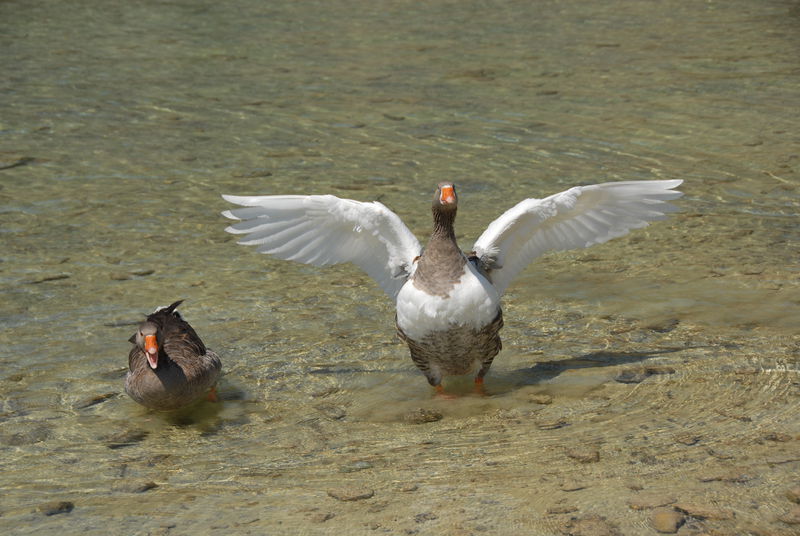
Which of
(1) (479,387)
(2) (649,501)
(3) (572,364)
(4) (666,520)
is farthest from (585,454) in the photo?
(3) (572,364)

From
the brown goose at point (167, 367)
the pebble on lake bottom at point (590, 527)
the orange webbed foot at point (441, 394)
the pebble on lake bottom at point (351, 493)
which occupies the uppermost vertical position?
the brown goose at point (167, 367)

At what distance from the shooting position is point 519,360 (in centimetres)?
691

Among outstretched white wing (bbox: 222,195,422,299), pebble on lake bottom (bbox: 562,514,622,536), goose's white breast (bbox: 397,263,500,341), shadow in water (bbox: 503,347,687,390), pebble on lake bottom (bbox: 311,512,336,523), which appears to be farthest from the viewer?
shadow in water (bbox: 503,347,687,390)

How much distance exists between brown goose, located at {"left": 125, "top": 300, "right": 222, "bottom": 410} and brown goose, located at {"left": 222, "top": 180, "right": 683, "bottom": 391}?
760mm

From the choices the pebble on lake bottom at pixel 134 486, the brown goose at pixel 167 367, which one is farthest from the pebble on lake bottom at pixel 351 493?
the brown goose at pixel 167 367

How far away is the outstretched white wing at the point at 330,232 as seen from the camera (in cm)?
639

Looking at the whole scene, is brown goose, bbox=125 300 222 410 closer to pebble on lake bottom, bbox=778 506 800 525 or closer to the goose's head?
the goose's head

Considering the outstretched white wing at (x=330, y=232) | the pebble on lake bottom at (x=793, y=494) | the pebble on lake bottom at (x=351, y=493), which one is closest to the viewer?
the pebble on lake bottom at (x=793, y=494)

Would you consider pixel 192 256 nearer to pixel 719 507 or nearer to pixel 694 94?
pixel 719 507

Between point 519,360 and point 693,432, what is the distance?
1646 millimetres

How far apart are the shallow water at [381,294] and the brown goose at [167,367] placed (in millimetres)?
161

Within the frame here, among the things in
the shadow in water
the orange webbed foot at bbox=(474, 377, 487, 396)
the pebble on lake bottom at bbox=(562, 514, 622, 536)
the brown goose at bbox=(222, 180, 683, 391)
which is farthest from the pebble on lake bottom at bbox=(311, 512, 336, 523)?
the shadow in water

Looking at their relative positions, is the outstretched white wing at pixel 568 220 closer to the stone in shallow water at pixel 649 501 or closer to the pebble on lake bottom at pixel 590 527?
the stone in shallow water at pixel 649 501

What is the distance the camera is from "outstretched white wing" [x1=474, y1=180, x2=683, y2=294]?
6441 millimetres
